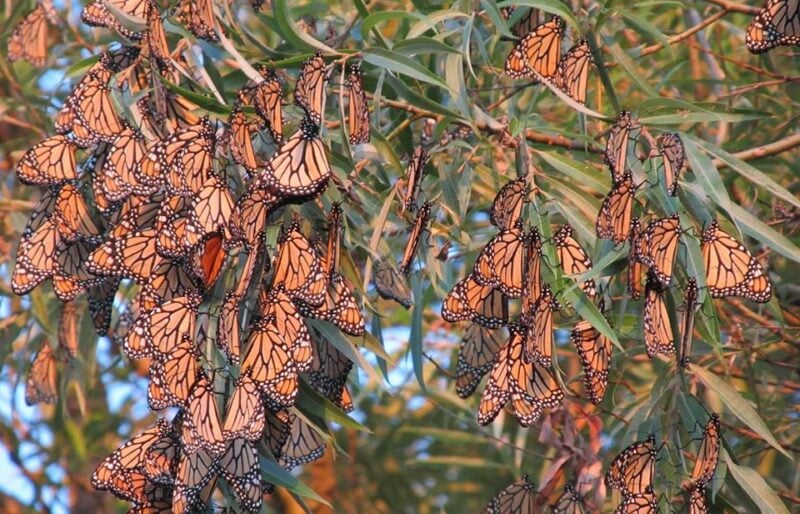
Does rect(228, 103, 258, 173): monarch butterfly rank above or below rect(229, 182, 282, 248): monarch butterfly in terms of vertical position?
above

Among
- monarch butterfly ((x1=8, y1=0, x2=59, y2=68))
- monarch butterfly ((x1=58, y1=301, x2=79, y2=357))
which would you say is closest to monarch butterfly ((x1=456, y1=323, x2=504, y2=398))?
monarch butterfly ((x1=58, y1=301, x2=79, y2=357))

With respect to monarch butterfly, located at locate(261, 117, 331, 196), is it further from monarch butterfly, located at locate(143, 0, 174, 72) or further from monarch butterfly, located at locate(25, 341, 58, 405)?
monarch butterfly, located at locate(25, 341, 58, 405)

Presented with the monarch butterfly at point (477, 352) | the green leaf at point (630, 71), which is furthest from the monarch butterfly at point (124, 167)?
the green leaf at point (630, 71)

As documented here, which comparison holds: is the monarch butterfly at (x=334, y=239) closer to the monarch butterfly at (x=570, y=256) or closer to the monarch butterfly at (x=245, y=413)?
the monarch butterfly at (x=245, y=413)

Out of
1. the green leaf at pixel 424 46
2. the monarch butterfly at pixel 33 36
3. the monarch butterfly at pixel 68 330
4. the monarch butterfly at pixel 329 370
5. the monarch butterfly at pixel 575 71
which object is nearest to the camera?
the monarch butterfly at pixel 329 370

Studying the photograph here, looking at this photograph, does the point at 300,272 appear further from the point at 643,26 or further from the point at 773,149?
the point at 773,149

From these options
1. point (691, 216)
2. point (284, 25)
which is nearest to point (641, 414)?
point (691, 216)
